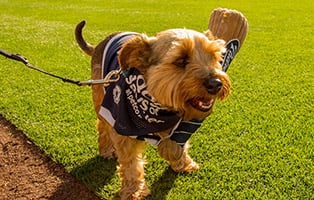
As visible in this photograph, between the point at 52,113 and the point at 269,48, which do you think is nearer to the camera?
the point at 52,113

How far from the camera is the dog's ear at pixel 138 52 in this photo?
9.48 feet

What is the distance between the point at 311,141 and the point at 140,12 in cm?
1101

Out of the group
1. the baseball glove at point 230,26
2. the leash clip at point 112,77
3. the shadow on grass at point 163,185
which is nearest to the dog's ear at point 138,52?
the leash clip at point 112,77

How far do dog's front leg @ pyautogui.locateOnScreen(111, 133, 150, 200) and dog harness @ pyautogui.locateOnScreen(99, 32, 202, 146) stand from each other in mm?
184

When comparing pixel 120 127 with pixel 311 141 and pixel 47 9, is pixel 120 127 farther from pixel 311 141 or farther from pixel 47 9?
pixel 47 9

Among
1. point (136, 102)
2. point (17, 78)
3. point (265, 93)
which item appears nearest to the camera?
point (136, 102)

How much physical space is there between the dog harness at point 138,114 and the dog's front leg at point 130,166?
0.18m

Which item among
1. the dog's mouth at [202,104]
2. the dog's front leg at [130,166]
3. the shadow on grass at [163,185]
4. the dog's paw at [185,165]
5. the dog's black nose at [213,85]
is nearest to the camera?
the dog's black nose at [213,85]

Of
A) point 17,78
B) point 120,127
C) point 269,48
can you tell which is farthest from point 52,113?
point 269,48

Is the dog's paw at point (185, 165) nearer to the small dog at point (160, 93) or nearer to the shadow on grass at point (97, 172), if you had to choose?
the small dog at point (160, 93)

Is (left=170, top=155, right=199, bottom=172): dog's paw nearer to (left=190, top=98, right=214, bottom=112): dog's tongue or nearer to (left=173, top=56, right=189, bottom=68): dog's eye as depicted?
(left=190, top=98, right=214, bottom=112): dog's tongue

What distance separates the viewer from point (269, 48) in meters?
8.31

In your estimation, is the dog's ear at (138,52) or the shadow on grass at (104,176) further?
the shadow on grass at (104,176)

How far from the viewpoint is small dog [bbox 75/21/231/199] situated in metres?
2.65
